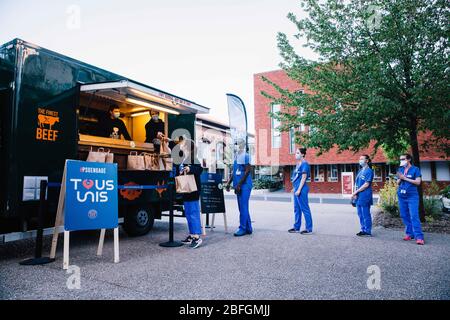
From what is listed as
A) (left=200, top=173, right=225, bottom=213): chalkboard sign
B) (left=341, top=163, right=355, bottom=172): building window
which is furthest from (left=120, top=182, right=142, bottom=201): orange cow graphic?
(left=341, top=163, right=355, bottom=172): building window

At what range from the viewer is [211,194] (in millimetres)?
7184

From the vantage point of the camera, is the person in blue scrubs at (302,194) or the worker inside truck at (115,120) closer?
the person in blue scrubs at (302,194)

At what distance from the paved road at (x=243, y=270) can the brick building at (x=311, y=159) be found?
67.5 ft

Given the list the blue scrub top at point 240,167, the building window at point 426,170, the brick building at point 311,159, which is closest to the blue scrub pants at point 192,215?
the blue scrub top at point 240,167

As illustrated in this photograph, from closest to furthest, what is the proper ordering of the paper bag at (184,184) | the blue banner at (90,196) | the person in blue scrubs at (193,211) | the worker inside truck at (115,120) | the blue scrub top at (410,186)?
1. the blue banner at (90,196)
2. the paper bag at (184,184)
3. the person in blue scrubs at (193,211)
4. the blue scrub top at (410,186)
5. the worker inside truck at (115,120)

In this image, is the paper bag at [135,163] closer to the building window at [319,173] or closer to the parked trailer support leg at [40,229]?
the parked trailer support leg at [40,229]

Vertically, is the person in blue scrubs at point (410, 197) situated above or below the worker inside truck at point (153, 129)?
below

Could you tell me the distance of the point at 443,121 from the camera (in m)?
7.45

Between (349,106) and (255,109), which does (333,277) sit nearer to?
(349,106)

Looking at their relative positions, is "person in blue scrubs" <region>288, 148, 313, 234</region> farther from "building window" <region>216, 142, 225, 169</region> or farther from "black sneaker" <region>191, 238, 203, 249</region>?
"building window" <region>216, 142, 225, 169</region>

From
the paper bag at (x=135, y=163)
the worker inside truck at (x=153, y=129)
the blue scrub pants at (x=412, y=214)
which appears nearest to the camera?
the blue scrub pants at (x=412, y=214)

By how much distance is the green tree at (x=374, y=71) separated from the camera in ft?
24.2

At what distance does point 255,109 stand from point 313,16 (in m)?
21.4
